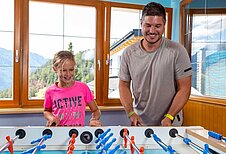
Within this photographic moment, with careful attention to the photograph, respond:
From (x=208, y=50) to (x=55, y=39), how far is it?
1.69 m

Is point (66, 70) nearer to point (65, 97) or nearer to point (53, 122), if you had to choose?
point (65, 97)

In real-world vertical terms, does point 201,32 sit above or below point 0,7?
below

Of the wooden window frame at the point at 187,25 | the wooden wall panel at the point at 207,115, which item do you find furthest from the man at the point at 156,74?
the wooden window frame at the point at 187,25

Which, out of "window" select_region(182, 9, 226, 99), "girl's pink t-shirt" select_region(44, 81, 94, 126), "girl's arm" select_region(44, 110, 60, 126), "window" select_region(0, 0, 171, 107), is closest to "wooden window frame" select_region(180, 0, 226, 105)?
"window" select_region(182, 9, 226, 99)

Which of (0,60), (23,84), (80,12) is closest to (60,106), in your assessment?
(23,84)

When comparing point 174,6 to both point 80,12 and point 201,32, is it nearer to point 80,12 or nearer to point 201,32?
point 201,32

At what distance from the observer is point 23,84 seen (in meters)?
2.78

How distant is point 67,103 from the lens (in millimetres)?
1800

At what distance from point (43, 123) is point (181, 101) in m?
1.61

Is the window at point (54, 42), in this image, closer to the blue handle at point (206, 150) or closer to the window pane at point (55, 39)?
the window pane at point (55, 39)

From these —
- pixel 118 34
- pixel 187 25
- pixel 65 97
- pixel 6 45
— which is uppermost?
pixel 187 25

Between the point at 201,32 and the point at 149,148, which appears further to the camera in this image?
the point at 201,32

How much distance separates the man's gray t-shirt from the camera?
5.78ft

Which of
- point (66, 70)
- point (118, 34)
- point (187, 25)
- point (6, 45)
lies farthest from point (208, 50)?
point (6, 45)
